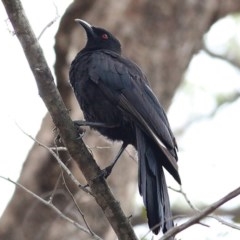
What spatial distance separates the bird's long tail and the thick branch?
21 cm

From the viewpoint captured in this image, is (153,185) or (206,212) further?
(153,185)

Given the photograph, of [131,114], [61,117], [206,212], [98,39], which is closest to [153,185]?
[131,114]

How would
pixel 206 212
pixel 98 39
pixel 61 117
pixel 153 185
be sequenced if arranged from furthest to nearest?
pixel 98 39 < pixel 153 185 < pixel 61 117 < pixel 206 212

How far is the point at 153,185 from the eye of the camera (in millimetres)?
5312

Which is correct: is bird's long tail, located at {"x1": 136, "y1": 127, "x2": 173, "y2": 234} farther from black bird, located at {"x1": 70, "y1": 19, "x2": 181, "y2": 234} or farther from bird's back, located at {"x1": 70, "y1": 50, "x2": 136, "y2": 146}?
bird's back, located at {"x1": 70, "y1": 50, "x2": 136, "y2": 146}

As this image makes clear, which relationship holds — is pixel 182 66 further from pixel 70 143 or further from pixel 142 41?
pixel 70 143

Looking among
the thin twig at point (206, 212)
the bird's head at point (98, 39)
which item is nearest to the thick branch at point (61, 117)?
the thin twig at point (206, 212)

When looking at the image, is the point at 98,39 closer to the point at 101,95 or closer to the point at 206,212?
the point at 101,95

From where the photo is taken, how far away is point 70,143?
5055mm

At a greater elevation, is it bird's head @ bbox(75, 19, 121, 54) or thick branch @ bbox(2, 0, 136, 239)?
bird's head @ bbox(75, 19, 121, 54)

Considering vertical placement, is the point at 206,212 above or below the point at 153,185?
below

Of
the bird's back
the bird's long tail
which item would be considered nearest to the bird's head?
the bird's back

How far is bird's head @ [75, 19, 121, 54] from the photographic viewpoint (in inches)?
258

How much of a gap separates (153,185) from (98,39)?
66.1 inches
